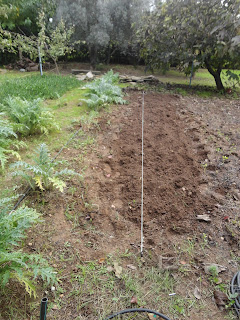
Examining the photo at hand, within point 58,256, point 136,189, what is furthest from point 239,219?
point 58,256

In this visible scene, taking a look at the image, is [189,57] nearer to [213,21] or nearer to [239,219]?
[213,21]

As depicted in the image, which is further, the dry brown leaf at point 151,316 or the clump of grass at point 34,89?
the clump of grass at point 34,89

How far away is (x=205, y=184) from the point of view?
3.23 m

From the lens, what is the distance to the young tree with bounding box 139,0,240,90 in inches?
261

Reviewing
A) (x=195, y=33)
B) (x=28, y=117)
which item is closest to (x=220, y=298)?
(x=28, y=117)

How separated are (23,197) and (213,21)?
23.2 ft

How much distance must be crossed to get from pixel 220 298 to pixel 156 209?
110 centimetres

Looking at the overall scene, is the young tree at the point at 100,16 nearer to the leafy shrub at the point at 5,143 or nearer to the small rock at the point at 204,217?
the leafy shrub at the point at 5,143

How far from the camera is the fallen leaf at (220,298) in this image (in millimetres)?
1823

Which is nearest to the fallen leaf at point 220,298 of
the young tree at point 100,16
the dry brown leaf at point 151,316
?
the dry brown leaf at point 151,316

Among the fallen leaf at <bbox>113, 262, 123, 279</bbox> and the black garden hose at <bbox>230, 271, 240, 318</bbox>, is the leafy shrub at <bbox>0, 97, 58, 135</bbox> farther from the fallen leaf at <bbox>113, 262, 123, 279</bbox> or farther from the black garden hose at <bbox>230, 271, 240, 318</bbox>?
the black garden hose at <bbox>230, 271, 240, 318</bbox>

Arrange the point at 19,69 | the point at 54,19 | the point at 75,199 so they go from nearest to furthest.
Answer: the point at 75,199
the point at 54,19
the point at 19,69

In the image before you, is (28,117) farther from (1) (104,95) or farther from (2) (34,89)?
(2) (34,89)

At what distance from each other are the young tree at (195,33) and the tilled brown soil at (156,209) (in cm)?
355
